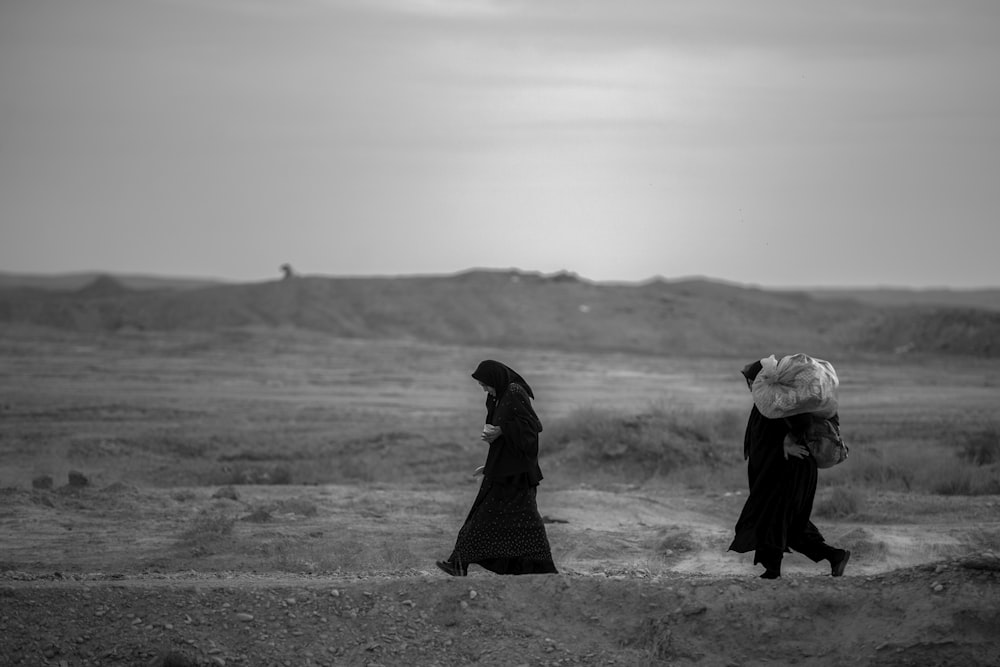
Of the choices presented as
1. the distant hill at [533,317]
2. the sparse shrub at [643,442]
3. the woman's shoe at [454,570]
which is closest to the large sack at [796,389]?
the woman's shoe at [454,570]

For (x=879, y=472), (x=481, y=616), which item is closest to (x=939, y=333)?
(x=879, y=472)

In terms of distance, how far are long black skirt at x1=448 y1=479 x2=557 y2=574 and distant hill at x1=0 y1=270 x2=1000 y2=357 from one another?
31.2 m

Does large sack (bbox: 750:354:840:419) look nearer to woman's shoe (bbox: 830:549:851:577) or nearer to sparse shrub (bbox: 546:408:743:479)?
woman's shoe (bbox: 830:549:851:577)

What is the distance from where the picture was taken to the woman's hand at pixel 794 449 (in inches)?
266

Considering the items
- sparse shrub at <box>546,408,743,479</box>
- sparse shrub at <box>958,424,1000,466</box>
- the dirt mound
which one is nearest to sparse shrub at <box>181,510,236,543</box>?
sparse shrub at <box>546,408,743,479</box>

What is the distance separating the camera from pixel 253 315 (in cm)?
4581

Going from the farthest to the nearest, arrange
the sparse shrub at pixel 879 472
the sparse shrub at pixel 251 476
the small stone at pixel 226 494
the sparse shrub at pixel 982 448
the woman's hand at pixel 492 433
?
the sparse shrub at pixel 982 448, the sparse shrub at pixel 251 476, the sparse shrub at pixel 879 472, the small stone at pixel 226 494, the woman's hand at pixel 492 433

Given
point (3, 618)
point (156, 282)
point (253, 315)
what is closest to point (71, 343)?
point (253, 315)

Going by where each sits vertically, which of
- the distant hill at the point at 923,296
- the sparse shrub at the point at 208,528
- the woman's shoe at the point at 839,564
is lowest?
the sparse shrub at the point at 208,528

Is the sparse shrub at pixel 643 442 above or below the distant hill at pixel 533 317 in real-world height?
below

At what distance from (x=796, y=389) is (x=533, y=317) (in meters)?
39.7

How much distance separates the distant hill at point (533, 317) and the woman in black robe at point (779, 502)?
31.3 metres

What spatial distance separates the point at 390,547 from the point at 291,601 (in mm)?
2948

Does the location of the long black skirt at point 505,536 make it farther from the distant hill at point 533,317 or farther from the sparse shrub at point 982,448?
the distant hill at point 533,317
